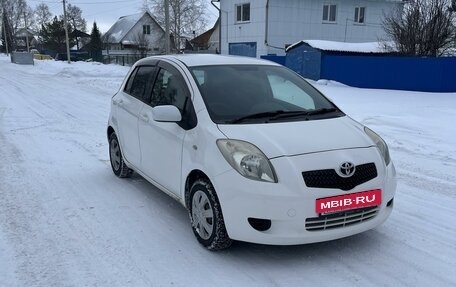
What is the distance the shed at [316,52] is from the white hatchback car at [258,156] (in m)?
16.8

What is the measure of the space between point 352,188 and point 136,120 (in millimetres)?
2655

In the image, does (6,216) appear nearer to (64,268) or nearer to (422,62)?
(64,268)

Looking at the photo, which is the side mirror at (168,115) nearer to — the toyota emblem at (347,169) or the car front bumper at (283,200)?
the car front bumper at (283,200)

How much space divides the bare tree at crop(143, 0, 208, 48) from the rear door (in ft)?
153

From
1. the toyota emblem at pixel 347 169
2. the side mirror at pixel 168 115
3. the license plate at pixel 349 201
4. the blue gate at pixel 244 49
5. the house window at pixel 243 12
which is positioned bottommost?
the license plate at pixel 349 201

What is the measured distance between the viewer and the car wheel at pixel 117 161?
589 centimetres

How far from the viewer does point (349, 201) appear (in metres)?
3.49

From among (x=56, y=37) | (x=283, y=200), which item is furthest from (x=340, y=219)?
(x=56, y=37)

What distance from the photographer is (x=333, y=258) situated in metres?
3.70

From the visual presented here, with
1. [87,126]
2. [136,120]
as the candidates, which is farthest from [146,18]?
[136,120]

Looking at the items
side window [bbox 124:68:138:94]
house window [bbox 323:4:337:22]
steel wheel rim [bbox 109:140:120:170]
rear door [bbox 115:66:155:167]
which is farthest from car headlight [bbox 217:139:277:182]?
house window [bbox 323:4:337:22]

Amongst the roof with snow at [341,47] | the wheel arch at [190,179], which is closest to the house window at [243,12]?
the roof with snow at [341,47]

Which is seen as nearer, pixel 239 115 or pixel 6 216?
pixel 239 115

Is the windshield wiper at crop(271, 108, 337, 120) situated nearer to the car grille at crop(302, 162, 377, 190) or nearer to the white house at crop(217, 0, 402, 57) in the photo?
the car grille at crop(302, 162, 377, 190)
